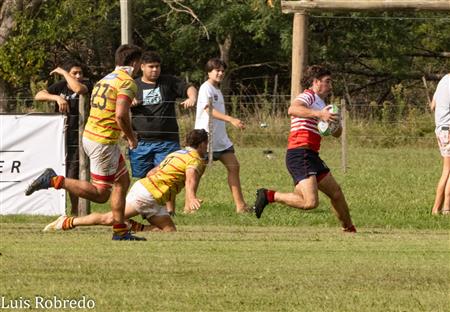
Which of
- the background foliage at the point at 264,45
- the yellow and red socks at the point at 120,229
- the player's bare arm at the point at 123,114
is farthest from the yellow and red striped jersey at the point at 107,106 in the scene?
the background foliage at the point at 264,45

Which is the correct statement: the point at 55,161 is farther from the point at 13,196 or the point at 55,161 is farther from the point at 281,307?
the point at 281,307

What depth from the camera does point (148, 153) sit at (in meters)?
16.7

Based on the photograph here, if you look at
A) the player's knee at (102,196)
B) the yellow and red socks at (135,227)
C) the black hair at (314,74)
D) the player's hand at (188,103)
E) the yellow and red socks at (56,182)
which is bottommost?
the yellow and red socks at (135,227)

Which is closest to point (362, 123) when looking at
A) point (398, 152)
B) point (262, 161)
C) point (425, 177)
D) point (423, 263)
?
point (398, 152)

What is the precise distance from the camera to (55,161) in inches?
687

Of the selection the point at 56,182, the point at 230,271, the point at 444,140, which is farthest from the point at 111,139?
the point at 444,140

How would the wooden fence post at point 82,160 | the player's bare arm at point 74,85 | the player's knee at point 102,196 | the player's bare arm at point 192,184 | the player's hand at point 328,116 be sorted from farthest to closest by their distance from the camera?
the wooden fence post at point 82,160 → the player's bare arm at point 74,85 → the player's hand at point 328,116 → the player's bare arm at point 192,184 → the player's knee at point 102,196

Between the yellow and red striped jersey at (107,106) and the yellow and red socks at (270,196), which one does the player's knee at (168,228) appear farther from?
the yellow and red striped jersey at (107,106)

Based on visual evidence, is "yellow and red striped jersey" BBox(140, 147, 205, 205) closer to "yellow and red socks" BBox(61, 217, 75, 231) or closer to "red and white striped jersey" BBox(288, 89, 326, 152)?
"yellow and red socks" BBox(61, 217, 75, 231)

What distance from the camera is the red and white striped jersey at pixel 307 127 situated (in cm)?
1481

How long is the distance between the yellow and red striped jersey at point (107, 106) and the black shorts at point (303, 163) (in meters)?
2.13

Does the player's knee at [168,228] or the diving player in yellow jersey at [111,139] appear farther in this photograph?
the player's knee at [168,228]

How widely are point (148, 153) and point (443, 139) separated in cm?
358

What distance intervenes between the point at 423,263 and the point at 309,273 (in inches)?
50.3
